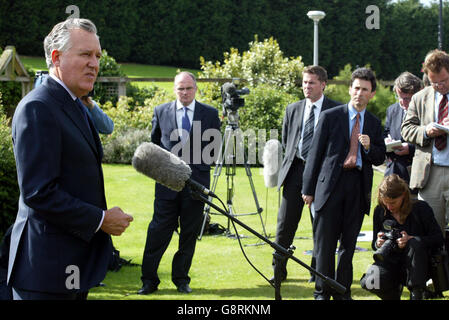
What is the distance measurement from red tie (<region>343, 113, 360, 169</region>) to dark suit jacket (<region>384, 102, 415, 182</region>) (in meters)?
1.35

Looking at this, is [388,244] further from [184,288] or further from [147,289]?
[147,289]

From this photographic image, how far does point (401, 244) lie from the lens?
520 centimetres

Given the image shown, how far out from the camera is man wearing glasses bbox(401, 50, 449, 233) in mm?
5516

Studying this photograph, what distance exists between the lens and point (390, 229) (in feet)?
17.3

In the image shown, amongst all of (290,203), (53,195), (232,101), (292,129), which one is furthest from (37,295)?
(232,101)

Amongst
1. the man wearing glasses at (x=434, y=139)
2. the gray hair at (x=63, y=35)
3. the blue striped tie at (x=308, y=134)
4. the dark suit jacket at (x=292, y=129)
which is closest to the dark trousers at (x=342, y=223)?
the man wearing glasses at (x=434, y=139)

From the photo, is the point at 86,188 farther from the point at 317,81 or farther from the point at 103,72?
the point at 103,72

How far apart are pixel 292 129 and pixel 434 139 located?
1758 millimetres

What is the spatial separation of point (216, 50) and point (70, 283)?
116ft

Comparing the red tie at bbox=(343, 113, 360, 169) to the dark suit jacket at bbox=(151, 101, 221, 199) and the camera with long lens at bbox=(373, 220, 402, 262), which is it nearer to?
the camera with long lens at bbox=(373, 220, 402, 262)

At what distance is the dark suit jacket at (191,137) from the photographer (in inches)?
253

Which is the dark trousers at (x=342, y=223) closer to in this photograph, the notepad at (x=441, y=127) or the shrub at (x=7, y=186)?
the notepad at (x=441, y=127)

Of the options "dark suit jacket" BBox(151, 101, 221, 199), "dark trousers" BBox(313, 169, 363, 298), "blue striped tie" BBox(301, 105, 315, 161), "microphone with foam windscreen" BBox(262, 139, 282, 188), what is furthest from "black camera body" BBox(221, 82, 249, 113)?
"dark trousers" BBox(313, 169, 363, 298)

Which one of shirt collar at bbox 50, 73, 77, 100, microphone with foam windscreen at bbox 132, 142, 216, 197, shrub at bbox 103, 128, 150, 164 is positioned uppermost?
shirt collar at bbox 50, 73, 77, 100
